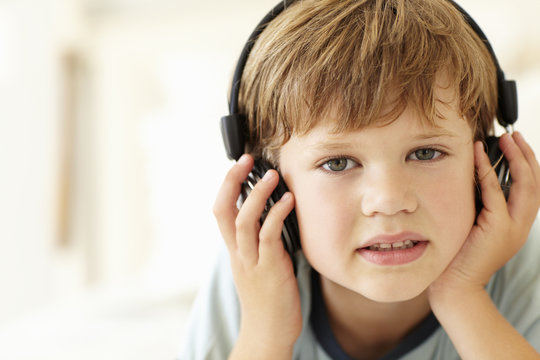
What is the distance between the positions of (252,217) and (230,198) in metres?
0.06

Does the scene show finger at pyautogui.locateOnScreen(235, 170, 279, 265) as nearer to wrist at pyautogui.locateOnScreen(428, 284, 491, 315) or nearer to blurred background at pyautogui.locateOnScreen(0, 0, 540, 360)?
wrist at pyautogui.locateOnScreen(428, 284, 491, 315)

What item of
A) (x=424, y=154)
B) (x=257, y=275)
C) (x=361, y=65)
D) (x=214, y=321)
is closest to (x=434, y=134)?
(x=424, y=154)

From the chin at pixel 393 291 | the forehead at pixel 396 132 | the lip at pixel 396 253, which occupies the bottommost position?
the chin at pixel 393 291

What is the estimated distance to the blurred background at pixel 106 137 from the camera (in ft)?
7.64

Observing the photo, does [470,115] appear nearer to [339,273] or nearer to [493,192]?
[493,192]

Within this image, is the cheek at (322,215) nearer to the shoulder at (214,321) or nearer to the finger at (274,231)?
the finger at (274,231)

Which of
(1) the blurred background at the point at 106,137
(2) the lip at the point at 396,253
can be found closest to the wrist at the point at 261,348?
(2) the lip at the point at 396,253

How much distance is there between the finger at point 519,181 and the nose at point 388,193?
21 centimetres

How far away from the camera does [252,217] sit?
2.71 ft

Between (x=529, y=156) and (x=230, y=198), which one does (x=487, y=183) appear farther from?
(x=230, y=198)

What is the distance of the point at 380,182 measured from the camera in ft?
2.28

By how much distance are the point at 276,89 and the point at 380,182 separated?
21 cm

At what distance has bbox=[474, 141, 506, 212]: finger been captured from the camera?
2.57 feet

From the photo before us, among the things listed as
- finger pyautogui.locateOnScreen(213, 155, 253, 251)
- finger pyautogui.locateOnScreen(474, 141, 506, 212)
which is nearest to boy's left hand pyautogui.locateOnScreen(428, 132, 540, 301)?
finger pyautogui.locateOnScreen(474, 141, 506, 212)
